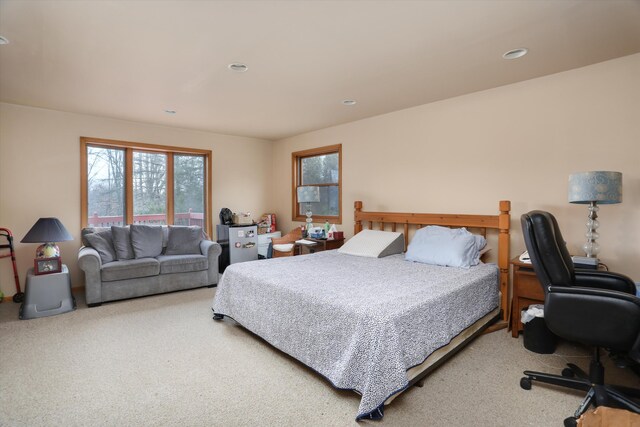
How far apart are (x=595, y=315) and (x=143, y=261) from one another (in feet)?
14.1

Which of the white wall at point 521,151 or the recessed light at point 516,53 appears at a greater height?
the recessed light at point 516,53

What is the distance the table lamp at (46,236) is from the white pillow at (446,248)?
3.92 m

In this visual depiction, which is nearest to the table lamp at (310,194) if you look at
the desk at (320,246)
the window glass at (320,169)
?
the desk at (320,246)

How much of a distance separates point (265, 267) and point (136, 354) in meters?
1.21

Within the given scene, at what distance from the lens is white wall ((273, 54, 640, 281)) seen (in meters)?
2.66

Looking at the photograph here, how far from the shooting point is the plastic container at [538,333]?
255cm

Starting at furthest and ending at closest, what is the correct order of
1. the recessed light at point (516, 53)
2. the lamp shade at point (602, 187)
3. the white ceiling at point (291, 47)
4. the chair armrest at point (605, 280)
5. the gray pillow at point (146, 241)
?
1. the gray pillow at point (146, 241)
2. the recessed light at point (516, 53)
3. the lamp shade at point (602, 187)
4. the chair armrest at point (605, 280)
5. the white ceiling at point (291, 47)

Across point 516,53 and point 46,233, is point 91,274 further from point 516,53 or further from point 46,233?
point 516,53

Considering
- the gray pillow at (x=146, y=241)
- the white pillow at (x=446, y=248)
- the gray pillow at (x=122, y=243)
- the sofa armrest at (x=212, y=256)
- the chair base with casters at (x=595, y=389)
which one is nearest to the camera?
the chair base with casters at (x=595, y=389)

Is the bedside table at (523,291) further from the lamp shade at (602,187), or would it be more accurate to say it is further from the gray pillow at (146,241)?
the gray pillow at (146,241)

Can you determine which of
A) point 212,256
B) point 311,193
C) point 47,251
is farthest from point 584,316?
point 47,251

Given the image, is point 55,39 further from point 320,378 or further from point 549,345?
point 549,345

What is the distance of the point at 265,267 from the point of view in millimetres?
3051

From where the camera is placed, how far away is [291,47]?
2463mm
